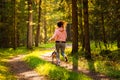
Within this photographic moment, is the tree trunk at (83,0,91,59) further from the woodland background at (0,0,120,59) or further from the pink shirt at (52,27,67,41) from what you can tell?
the pink shirt at (52,27,67,41)

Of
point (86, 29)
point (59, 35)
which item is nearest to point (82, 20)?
point (86, 29)

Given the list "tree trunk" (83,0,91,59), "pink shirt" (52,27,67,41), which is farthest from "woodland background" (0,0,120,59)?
"pink shirt" (52,27,67,41)

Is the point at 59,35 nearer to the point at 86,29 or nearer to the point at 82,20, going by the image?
the point at 86,29

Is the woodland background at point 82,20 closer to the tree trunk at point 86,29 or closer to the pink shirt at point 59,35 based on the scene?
the tree trunk at point 86,29

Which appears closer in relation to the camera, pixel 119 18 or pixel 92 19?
pixel 119 18

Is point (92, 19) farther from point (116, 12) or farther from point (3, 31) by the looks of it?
point (3, 31)

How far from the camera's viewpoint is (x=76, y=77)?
12.2 m

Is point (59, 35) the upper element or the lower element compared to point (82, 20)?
lower

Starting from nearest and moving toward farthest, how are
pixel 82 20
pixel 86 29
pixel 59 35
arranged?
pixel 59 35 → pixel 86 29 → pixel 82 20

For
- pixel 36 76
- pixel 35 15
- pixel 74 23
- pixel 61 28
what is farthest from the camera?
pixel 35 15

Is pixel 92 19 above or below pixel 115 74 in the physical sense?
above

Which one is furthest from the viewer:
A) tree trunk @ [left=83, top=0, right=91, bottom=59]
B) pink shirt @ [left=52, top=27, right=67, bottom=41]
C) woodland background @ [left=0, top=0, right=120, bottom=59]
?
woodland background @ [left=0, top=0, right=120, bottom=59]

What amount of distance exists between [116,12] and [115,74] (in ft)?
20.7

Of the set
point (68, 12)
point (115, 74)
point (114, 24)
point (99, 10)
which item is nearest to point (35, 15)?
point (68, 12)
